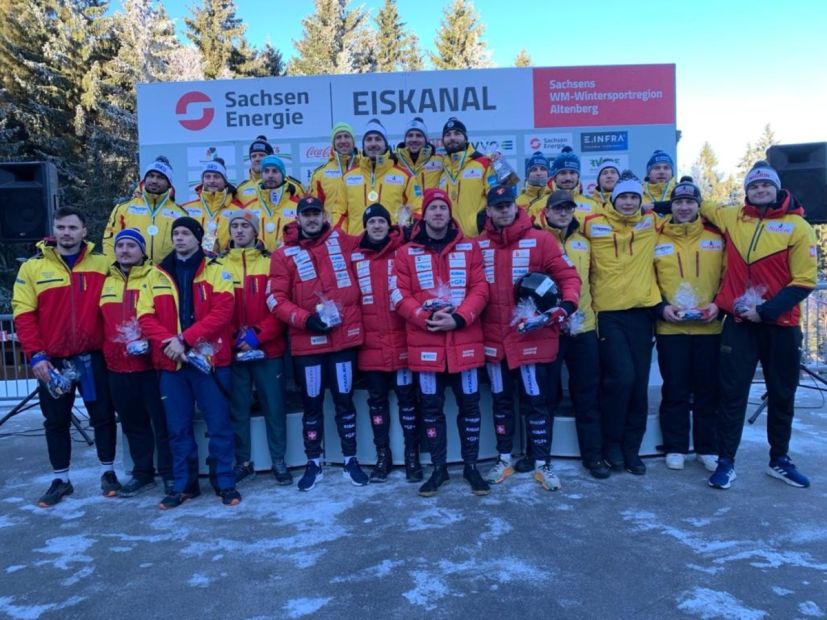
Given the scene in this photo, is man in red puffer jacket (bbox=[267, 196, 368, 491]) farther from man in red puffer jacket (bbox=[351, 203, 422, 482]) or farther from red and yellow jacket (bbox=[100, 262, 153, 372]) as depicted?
red and yellow jacket (bbox=[100, 262, 153, 372])

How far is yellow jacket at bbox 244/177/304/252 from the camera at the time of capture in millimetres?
5645

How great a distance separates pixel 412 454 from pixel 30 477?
3.21 m

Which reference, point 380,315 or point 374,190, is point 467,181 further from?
point 380,315

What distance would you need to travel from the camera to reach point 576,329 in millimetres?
4254

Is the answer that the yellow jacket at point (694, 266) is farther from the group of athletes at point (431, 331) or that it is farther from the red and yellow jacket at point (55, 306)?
the red and yellow jacket at point (55, 306)

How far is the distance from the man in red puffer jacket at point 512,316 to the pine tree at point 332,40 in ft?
94.7

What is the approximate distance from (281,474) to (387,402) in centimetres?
96

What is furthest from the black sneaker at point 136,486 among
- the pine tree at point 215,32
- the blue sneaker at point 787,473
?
the pine tree at point 215,32

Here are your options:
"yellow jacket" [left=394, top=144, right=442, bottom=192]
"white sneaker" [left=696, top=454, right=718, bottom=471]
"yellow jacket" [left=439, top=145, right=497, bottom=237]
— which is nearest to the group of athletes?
"white sneaker" [left=696, top=454, right=718, bottom=471]

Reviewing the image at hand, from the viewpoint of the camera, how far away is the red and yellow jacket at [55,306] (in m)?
4.00

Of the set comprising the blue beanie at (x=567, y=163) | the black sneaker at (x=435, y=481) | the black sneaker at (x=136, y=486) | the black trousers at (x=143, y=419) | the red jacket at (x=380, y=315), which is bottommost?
the black sneaker at (x=136, y=486)

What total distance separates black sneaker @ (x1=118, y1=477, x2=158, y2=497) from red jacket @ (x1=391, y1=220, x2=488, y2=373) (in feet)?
7.23

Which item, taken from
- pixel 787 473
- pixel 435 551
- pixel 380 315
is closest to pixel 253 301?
pixel 380 315

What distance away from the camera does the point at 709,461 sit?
4.38m
